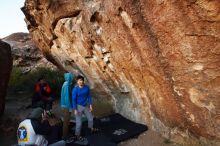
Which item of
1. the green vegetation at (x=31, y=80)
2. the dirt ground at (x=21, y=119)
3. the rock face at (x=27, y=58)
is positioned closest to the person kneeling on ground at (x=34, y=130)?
the dirt ground at (x=21, y=119)

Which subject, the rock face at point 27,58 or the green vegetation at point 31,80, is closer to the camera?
the green vegetation at point 31,80

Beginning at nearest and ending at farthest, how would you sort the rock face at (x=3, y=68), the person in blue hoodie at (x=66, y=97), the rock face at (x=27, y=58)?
the person in blue hoodie at (x=66, y=97)
the rock face at (x=3, y=68)
the rock face at (x=27, y=58)

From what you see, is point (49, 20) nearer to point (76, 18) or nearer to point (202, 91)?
point (76, 18)

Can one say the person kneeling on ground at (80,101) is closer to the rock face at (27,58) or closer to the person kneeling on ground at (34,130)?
the person kneeling on ground at (34,130)

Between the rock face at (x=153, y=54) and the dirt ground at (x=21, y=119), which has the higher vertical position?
the rock face at (x=153, y=54)

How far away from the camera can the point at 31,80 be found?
15.1m

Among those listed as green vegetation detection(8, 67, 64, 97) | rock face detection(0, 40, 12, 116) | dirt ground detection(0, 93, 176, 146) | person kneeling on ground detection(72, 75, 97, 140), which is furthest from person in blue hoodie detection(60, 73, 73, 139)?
green vegetation detection(8, 67, 64, 97)

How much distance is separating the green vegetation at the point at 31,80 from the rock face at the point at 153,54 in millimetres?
4137

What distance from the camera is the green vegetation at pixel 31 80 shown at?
14.0 m

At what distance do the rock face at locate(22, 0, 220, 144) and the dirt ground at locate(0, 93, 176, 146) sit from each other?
31cm

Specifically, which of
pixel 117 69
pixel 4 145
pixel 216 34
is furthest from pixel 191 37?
pixel 4 145

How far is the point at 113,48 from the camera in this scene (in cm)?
766

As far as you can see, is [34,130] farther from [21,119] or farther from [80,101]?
[21,119]

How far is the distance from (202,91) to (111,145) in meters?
2.57
